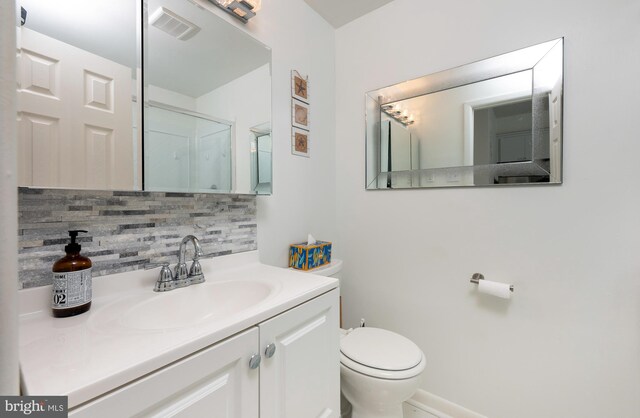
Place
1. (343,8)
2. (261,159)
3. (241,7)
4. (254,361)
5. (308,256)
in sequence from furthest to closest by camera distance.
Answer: (343,8) → (308,256) → (261,159) → (241,7) → (254,361)

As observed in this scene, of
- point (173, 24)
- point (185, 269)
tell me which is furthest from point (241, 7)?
point (185, 269)

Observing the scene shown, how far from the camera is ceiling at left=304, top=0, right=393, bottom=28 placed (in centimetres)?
161

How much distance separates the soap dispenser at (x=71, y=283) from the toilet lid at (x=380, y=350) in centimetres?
100

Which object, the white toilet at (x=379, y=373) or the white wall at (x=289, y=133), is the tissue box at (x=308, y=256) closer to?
the white wall at (x=289, y=133)

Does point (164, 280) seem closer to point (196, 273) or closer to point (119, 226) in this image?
point (196, 273)

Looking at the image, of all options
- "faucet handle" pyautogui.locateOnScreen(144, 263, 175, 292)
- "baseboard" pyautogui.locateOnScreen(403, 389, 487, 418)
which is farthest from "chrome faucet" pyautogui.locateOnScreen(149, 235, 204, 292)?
"baseboard" pyautogui.locateOnScreen(403, 389, 487, 418)

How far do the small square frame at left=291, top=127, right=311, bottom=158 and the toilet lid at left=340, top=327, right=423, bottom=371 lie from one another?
1057 mm

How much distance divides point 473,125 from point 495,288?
0.82 meters

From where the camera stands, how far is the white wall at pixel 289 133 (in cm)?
139

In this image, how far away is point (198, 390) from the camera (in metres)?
0.56

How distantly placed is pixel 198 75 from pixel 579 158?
165 cm

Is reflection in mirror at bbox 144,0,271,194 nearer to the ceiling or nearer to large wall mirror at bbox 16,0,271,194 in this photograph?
large wall mirror at bbox 16,0,271,194

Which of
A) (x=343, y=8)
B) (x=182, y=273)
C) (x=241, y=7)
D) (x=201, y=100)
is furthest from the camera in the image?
(x=343, y=8)

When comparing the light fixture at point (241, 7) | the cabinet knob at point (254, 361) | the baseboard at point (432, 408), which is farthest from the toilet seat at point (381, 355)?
the light fixture at point (241, 7)
